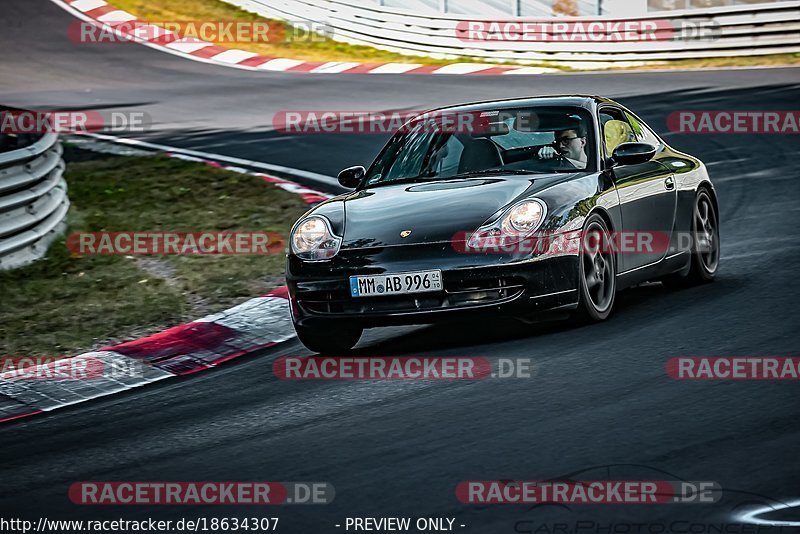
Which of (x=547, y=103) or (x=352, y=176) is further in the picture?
(x=352, y=176)

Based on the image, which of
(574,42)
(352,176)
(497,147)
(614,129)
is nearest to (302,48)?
(574,42)

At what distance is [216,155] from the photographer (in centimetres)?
1570

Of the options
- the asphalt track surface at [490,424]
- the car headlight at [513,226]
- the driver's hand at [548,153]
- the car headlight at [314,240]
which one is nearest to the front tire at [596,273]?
the asphalt track surface at [490,424]

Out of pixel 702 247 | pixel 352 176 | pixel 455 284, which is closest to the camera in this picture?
pixel 455 284

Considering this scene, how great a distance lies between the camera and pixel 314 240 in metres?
7.38

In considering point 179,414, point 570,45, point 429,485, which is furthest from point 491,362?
point 570,45

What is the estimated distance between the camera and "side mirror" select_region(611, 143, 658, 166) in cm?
777

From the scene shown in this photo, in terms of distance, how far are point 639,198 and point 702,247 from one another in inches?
32.9

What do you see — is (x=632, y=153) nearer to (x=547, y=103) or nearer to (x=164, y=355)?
(x=547, y=103)

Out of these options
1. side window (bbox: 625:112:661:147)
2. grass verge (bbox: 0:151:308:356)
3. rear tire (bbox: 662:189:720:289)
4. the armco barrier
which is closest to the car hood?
side window (bbox: 625:112:661:147)

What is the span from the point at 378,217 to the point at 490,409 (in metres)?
1.85

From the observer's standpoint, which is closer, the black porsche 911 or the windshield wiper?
the black porsche 911

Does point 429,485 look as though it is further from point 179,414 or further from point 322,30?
point 322,30

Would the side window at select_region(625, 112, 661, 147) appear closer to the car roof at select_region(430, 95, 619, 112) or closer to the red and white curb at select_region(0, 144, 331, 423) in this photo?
the car roof at select_region(430, 95, 619, 112)
